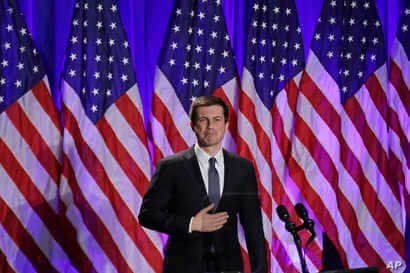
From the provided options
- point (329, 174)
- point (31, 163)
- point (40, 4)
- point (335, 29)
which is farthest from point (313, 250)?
point (40, 4)

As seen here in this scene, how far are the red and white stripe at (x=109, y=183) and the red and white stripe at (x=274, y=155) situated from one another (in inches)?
32.5

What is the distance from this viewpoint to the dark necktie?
3.04 meters

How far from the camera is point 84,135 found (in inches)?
184

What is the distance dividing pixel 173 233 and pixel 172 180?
0.26m

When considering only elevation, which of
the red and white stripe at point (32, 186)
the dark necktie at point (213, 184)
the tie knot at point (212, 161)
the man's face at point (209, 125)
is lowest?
the red and white stripe at point (32, 186)

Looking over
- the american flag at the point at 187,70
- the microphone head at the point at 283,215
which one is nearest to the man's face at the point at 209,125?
→ the microphone head at the point at 283,215

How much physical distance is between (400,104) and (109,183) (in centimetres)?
247

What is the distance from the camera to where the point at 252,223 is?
3.08 m

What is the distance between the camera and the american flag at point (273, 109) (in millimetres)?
4969

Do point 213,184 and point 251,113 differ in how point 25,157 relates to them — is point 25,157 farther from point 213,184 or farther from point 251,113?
point 213,184

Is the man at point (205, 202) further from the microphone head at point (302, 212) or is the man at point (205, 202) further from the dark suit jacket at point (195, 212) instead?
the microphone head at point (302, 212)

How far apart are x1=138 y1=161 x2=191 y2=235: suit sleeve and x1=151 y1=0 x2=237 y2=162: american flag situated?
1.81 metres

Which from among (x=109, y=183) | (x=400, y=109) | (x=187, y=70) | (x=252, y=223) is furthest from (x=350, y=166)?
(x=252, y=223)

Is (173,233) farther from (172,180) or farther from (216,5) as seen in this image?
(216,5)
